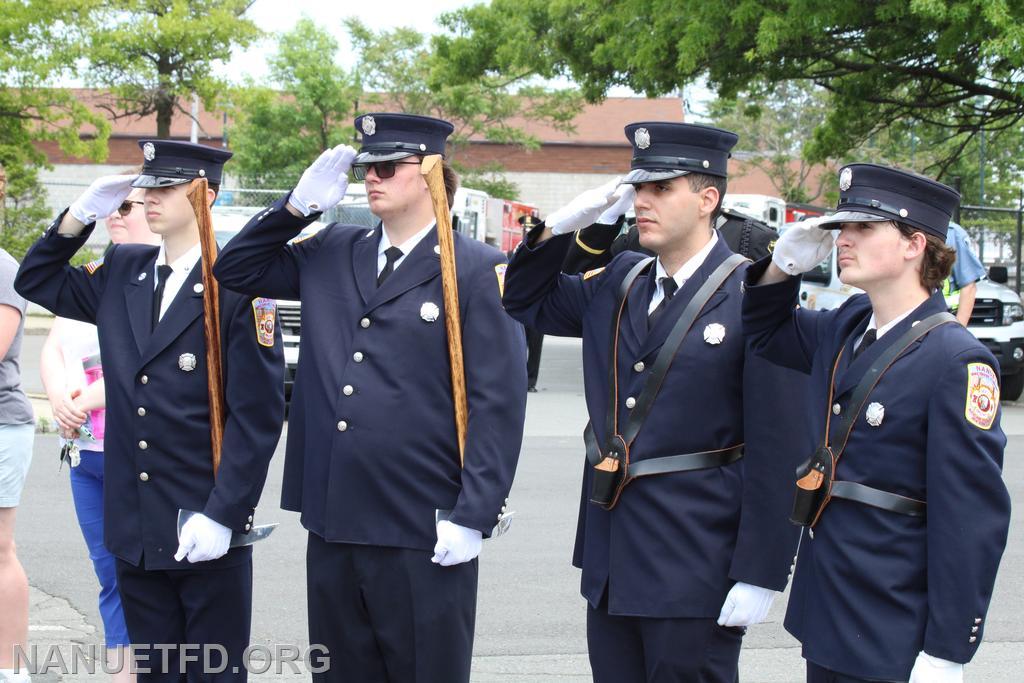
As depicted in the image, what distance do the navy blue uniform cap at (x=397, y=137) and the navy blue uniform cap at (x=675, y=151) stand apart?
63 cm

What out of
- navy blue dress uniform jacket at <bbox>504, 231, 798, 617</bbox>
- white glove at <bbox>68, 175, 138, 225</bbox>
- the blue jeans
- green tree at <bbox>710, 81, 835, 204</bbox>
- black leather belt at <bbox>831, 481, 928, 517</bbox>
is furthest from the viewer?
green tree at <bbox>710, 81, 835, 204</bbox>

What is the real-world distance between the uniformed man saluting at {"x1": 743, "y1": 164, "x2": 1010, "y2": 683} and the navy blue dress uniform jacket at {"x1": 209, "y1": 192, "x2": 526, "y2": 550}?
0.81 m

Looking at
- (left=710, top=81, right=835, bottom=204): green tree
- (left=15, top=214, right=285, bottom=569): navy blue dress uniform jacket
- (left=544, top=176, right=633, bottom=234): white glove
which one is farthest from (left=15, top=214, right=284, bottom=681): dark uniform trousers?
(left=710, top=81, right=835, bottom=204): green tree

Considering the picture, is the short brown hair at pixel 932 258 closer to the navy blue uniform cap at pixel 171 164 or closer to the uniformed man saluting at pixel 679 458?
the uniformed man saluting at pixel 679 458

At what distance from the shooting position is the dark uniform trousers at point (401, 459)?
3623mm

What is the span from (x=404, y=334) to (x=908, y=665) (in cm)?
165

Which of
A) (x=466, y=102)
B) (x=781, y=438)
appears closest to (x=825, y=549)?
(x=781, y=438)

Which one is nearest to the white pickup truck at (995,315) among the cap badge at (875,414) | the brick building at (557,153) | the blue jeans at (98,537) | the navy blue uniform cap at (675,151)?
the blue jeans at (98,537)

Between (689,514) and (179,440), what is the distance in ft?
5.55

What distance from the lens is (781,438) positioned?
333 cm

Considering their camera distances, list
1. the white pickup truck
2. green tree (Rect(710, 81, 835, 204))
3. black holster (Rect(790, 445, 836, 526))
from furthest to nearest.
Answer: green tree (Rect(710, 81, 835, 204)) < the white pickup truck < black holster (Rect(790, 445, 836, 526))

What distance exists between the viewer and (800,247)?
3.26 meters

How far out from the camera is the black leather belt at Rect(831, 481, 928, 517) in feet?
10.00

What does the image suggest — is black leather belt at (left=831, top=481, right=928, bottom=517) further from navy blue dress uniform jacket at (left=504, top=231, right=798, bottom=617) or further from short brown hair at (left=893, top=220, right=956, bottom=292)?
short brown hair at (left=893, top=220, right=956, bottom=292)
